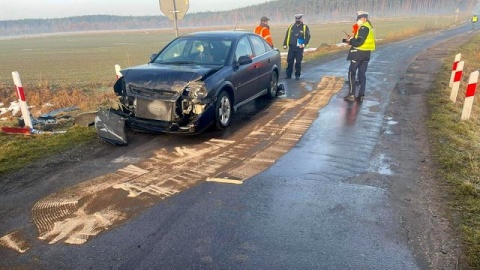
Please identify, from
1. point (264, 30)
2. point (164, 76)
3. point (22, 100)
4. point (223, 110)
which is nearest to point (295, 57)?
point (264, 30)

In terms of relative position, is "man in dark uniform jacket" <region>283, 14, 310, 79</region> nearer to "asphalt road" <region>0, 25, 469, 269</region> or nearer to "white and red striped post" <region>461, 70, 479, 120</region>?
"white and red striped post" <region>461, 70, 479, 120</region>

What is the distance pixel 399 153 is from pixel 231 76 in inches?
Answer: 126

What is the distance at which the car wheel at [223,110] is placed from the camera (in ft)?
20.7

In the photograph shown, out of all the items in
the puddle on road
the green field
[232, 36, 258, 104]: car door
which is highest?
A: [232, 36, 258, 104]: car door

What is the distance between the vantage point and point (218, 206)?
12.5 ft

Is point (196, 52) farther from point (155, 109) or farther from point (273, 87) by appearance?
point (273, 87)

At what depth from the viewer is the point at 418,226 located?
3.41 meters

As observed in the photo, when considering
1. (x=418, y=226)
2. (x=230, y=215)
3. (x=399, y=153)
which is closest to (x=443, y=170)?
(x=399, y=153)

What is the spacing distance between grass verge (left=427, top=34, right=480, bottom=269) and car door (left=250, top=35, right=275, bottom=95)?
3.60 meters

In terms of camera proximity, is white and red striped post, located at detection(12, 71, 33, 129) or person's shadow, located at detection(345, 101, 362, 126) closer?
white and red striped post, located at detection(12, 71, 33, 129)

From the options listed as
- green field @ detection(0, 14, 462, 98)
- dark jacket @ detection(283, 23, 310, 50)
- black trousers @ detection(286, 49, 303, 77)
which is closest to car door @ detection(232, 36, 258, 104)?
dark jacket @ detection(283, 23, 310, 50)

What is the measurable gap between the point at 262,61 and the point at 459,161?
4710 mm

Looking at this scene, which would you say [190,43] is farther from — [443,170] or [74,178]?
[443,170]

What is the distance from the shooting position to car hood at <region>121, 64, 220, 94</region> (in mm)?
5852
